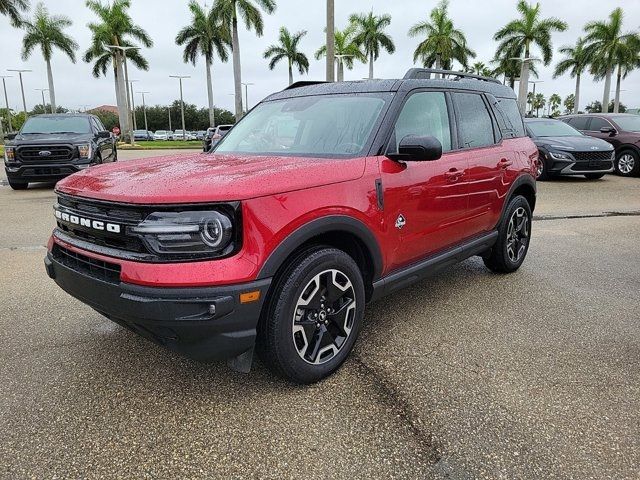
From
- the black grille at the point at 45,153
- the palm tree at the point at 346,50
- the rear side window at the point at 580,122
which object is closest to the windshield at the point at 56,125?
the black grille at the point at 45,153

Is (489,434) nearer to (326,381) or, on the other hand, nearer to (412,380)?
(412,380)

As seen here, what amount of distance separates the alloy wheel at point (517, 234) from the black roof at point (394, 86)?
3.81 feet

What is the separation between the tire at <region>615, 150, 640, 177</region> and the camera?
1345cm

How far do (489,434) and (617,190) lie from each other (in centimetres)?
1079

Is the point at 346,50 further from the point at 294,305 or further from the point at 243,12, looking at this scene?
the point at 294,305

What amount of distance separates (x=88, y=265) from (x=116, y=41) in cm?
4607

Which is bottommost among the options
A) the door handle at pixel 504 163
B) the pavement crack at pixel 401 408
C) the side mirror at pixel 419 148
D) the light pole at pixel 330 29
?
Answer: the pavement crack at pixel 401 408

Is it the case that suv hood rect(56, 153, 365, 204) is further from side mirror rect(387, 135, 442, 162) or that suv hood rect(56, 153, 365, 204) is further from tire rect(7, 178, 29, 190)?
tire rect(7, 178, 29, 190)

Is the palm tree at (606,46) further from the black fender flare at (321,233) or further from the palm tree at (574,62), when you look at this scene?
the black fender flare at (321,233)

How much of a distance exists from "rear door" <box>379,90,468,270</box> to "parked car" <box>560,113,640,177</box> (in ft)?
40.6

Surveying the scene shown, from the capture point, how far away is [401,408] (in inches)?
100

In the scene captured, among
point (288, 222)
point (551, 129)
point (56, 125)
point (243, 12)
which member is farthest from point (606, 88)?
point (288, 222)

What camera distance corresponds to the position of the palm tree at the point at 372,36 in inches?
1784

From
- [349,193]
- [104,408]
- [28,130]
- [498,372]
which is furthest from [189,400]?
[28,130]
